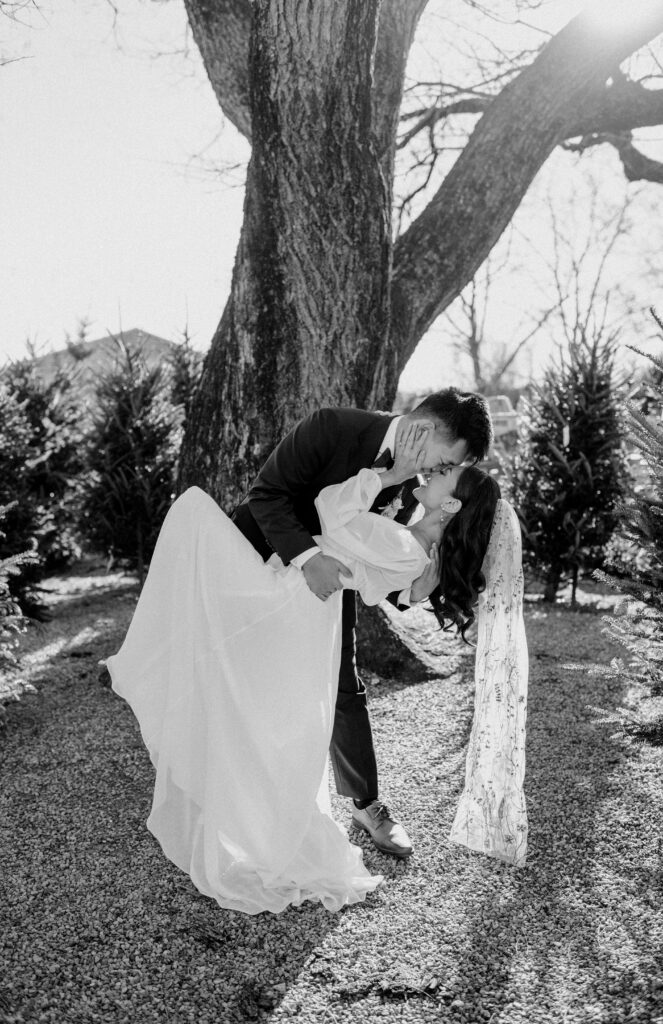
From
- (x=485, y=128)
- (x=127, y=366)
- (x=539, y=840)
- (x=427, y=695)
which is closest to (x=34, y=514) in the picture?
(x=127, y=366)

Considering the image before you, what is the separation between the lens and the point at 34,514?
8.38 meters

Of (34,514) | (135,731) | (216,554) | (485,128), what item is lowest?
(135,731)

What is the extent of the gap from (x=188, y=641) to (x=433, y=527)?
3.57ft

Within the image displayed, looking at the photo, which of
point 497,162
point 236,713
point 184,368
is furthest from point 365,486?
point 184,368

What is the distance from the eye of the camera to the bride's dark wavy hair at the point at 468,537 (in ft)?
10.8

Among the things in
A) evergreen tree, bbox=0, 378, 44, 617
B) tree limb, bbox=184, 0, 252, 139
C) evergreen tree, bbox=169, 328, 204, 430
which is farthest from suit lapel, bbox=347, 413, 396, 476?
evergreen tree, bbox=169, 328, 204, 430

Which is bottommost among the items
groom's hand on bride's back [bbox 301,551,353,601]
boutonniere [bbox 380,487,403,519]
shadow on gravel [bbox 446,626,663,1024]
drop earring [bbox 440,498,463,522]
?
shadow on gravel [bbox 446,626,663,1024]

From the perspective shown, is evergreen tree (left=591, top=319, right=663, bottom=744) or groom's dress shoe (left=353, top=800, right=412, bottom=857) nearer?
groom's dress shoe (left=353, top=800, right=412, bottom=857)

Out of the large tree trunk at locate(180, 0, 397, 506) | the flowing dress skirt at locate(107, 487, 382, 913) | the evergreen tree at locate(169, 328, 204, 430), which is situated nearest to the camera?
the flowing dress skirt at locate(107, 487, 382, 913)

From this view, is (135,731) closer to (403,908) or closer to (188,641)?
(188,641)

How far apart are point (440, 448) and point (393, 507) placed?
450mm

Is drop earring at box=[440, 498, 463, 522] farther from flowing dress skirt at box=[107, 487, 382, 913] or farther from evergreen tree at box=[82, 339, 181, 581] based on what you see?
evergreen tree at box=[82, 339, 181, 581]

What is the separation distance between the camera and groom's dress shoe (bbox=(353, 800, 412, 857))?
11.5 feet

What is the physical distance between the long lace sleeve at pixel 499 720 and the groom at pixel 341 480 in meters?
0.30
